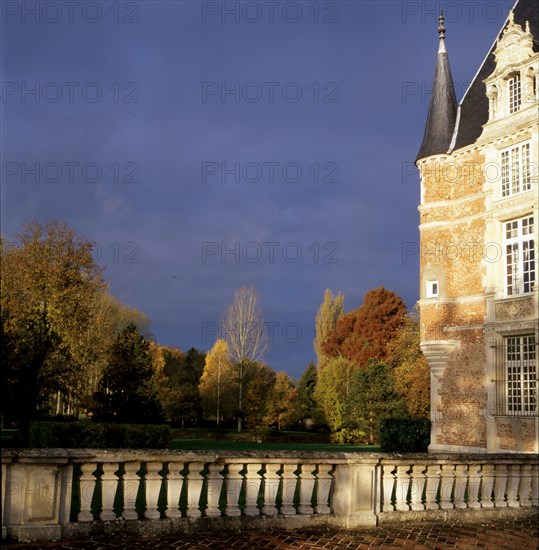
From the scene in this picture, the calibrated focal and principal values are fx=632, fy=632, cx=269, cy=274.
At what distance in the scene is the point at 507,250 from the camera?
77.2 ft

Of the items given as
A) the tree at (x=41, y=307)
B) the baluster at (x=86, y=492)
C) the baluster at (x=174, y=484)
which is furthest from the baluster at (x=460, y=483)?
the tree at (x=41, y=307)

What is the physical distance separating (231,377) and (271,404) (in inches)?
179

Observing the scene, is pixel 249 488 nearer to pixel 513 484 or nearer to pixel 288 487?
pixel 288 487

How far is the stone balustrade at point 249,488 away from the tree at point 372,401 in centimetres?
3419

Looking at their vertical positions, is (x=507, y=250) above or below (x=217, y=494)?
above


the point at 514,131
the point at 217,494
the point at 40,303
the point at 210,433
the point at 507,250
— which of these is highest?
the point at 514,131

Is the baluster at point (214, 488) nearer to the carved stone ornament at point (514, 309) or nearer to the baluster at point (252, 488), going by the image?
the baluster at point (252, 488)

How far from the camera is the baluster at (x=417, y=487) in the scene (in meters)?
8.59

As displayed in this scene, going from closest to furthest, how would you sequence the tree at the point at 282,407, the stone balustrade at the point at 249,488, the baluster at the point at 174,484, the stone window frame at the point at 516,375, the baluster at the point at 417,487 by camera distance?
the stone balustrade at the point at 249,488 < the baluster at the point at 174,484 < the baluster at the point at 417,487 < the stone window frame at the point at 516,375 < the tree at the point at 282,407

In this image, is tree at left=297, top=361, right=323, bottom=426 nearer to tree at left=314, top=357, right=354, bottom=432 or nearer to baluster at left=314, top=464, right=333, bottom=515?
tree at left=314, top=357, right=354, bottom=432

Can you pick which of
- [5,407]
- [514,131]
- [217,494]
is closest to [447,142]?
[514,131]

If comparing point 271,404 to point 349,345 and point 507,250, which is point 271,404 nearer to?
point 349,345

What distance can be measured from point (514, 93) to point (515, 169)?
9.55 feet

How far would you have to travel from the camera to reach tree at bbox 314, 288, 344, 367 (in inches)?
2525
